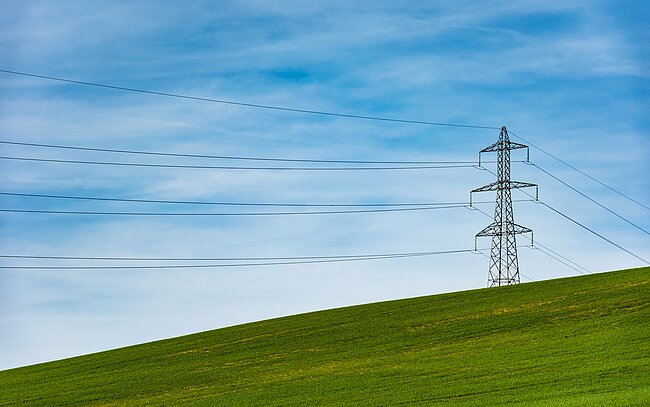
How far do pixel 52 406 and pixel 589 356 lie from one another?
1959cm

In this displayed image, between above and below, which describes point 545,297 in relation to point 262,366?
above

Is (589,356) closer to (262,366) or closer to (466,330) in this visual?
(466,330)

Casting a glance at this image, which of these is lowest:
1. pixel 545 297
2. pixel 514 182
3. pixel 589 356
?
pixel 589 356

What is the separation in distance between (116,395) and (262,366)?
595cm

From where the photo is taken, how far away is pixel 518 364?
30922 mm

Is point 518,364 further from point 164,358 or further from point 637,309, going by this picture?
point 164,358

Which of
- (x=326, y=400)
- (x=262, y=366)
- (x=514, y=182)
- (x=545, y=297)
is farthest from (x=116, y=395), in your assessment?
(x=514, y=182)

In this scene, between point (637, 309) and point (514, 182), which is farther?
point (514, 182)

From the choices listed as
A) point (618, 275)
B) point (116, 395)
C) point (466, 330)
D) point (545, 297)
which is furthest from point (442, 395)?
point (618, 275)

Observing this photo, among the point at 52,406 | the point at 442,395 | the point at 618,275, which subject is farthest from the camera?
the point at 618,275

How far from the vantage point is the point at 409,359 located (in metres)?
34.6

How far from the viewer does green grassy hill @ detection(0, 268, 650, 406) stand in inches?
1107

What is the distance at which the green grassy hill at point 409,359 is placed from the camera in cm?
2811

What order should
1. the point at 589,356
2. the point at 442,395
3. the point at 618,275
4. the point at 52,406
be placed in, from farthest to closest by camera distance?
the point at 618,275, the point at 52,406, the point at 589,356, the point at 442,395
